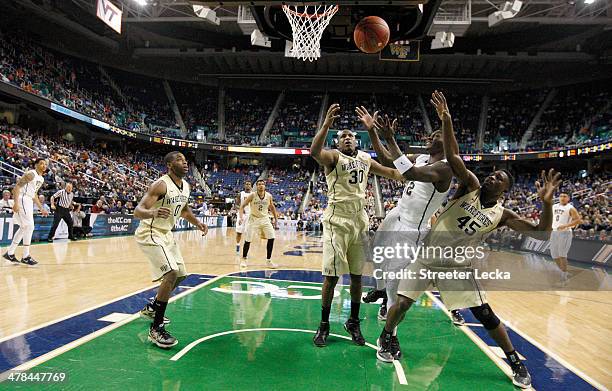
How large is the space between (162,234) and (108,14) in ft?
63.8

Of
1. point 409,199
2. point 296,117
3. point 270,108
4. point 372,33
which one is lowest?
point 409,199

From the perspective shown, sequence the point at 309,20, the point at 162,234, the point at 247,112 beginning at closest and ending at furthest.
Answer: the point at 162,234
the point at 309,20
the point at 247,112

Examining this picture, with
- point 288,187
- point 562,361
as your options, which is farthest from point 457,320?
point 288,187

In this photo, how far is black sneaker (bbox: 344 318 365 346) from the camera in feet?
13.6

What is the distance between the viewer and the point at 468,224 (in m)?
3.63

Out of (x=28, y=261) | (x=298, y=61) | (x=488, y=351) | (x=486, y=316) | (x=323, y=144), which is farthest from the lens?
(x=298, y=61)

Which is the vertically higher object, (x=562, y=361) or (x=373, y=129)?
(x=373, y=129)

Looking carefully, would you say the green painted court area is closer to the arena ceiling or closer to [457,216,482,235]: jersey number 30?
[457,216,482,235]: jersey number 30

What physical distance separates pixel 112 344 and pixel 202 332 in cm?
88

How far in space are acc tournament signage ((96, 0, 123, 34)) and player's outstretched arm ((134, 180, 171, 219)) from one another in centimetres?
1843

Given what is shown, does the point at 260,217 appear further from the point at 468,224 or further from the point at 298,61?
the point at 298,61

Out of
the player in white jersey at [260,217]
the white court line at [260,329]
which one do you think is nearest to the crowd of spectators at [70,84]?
the player in white jersey at [260,217]

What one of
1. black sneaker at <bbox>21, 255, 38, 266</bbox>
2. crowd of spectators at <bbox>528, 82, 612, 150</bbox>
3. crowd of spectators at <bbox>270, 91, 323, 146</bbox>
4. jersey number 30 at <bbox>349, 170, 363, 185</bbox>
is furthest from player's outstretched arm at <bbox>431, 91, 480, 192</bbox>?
crowd of spectators at <bbox>270, 91, 323, 146</bbox>

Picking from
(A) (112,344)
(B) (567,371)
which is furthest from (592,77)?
(A) (112,344)
